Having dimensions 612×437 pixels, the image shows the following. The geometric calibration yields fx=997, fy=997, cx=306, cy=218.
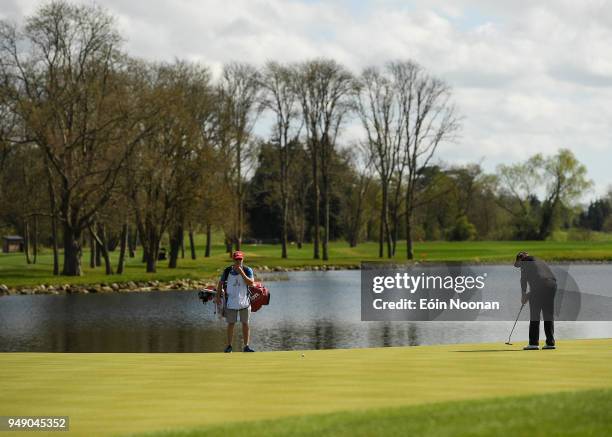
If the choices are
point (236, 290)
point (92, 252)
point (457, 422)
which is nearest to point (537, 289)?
point (236, 290)

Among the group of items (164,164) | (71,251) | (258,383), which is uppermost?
(164,164)

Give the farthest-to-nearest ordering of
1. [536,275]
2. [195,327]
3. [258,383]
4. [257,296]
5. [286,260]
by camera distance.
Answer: [286,260] → [195,327] → [257,296] → [536,275] → [258,383]

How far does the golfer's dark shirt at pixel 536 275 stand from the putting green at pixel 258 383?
1.25 meters

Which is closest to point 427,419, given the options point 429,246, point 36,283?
point 36,283

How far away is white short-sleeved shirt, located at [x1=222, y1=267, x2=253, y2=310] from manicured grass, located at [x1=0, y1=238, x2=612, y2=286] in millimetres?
37822

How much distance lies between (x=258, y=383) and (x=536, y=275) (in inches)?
266

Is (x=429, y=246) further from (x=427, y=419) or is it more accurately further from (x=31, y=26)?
(x=427, y=419)

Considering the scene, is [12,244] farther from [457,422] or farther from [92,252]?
[457,422]

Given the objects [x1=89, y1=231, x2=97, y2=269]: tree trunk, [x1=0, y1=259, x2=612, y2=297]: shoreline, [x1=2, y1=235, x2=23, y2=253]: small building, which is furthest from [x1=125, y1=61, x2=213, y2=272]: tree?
[x1=2, y1=235, x2=23, y2=253]: small building

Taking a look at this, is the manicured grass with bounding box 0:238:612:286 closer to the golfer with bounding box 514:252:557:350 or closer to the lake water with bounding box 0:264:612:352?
the lake water with bounding box 0:264:612:352

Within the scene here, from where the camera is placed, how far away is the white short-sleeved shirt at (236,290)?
64.1 feet

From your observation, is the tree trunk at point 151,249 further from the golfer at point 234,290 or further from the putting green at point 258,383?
the putting green at point 258,383

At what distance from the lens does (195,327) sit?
3544 centimetres

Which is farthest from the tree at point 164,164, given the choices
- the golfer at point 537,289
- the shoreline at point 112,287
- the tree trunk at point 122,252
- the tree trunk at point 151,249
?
the golfer at point 537,289
